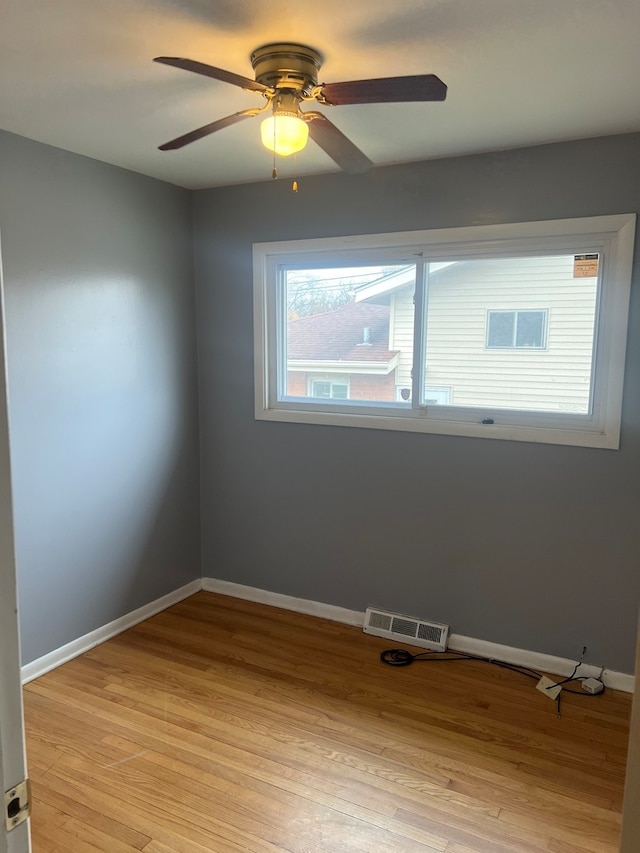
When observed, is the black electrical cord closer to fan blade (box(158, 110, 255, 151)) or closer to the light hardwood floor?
the light hardwood floor

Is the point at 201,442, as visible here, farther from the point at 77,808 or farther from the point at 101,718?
the point at 77,808

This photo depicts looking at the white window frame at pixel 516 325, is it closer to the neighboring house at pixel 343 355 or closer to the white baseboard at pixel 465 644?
the neighboring house at pixel 343 355

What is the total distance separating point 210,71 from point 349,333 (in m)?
1.86

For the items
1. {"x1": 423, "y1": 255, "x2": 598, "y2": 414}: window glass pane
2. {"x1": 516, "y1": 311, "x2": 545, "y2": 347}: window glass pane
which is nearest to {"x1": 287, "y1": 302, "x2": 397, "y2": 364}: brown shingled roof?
{"x1": 423, "y1": 255, "x2": 598, "y2": 414}: window glass pane

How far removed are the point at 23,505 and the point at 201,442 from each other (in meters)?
1.26

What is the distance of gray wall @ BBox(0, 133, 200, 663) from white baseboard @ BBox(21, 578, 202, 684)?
40 millimetres

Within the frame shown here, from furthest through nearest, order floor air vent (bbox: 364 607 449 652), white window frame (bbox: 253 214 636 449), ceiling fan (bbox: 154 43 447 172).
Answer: floor air vent (bbox: 364 607 449 652)
white window frame (bbox: 253 214 636 449)
ceiling fan (bbox: 154 43 447 172)

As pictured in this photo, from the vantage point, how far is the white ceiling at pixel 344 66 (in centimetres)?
162

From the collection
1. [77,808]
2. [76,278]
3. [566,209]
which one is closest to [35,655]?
[77,808]

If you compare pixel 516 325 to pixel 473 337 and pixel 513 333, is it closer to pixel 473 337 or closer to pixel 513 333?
pixel 513 333

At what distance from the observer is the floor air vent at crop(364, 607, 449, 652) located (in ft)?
10.4

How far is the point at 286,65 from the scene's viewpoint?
1.82 m

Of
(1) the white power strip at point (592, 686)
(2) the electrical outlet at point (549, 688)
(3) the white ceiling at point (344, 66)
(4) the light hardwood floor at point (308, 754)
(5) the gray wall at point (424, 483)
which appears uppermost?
(3) the white ceiling at point (344, 66)

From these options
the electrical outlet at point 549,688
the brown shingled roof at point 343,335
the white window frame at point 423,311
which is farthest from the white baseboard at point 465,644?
the brown shingled roof at point 343,335
